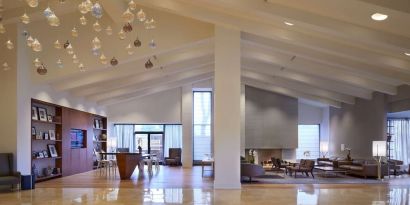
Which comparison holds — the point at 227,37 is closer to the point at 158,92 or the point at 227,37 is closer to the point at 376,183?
the point at 376,183

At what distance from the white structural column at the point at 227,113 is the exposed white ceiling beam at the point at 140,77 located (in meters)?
3.94

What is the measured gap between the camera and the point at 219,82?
1038 cm

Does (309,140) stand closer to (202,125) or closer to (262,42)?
(202,125)

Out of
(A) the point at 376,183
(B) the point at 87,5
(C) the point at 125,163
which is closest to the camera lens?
(B) the point at 87,5

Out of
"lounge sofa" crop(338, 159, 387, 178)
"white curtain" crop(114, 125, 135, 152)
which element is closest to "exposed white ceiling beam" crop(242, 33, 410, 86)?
→ "lounge sofa" crop(338, 159, 387, 178)

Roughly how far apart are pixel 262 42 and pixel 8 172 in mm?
7062

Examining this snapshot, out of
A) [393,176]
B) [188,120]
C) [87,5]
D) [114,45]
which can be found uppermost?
[114,45]

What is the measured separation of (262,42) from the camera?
1131cm

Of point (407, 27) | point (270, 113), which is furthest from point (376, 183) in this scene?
→ point (270, 113)

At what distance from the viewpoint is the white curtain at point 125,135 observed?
20.2 m

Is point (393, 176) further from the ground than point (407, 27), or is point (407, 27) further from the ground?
point (407, 27)

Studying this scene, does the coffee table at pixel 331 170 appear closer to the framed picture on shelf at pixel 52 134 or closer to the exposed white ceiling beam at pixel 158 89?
the exposed white ceiling beam at pixel 158 89

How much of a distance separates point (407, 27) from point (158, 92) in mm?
14452

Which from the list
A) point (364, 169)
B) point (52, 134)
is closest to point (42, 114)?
point (52, 134)
